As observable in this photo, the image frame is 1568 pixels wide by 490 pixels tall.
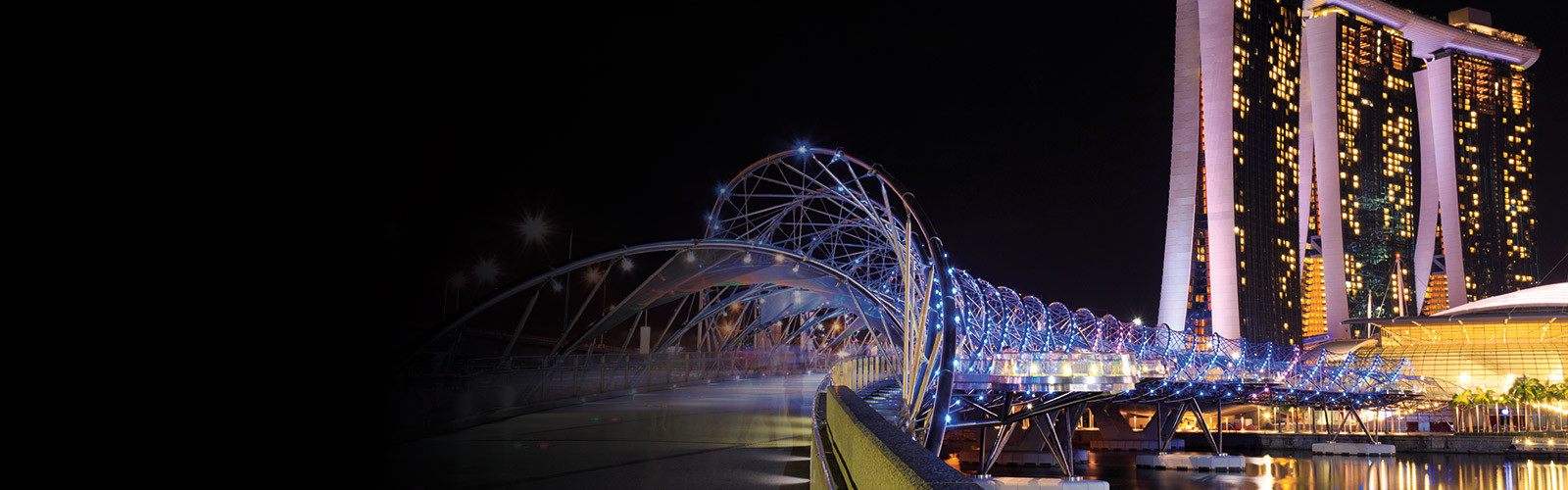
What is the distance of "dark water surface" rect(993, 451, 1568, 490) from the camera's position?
57812 millimetres

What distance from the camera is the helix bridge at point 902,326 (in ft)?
107

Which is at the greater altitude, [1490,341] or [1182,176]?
[1182,176]

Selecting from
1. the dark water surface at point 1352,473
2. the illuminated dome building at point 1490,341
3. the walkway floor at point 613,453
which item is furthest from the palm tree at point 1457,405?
the walkway floor at point 613,453

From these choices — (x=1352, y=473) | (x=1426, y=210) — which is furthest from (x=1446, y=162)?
(x=1352, y=473)

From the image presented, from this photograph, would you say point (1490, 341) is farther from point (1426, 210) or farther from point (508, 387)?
point (508, 387)

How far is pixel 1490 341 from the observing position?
10631 cm

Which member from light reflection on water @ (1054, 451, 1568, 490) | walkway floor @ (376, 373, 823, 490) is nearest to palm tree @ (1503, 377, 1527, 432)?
light reflection on water @ (1054, 451, 1568, 490)

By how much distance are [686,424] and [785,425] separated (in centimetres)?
180

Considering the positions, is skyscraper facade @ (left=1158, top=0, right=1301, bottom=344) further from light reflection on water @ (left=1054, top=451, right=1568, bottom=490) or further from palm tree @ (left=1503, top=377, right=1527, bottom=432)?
light reflection on water @ (left=1054, top=451, right=1568, bottom=490)

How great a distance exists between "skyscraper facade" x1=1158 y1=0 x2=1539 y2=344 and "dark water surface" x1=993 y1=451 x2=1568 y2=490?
132 feet

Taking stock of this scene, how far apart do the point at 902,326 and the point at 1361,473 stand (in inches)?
1146

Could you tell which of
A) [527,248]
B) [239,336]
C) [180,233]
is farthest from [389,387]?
[527,248]

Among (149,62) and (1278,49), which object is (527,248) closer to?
(149,62)

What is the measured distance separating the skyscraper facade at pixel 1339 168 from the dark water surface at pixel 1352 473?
132ft
